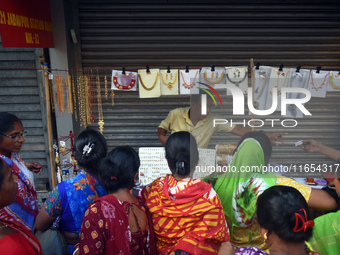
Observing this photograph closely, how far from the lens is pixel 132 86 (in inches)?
153

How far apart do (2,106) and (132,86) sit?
8.34 feet

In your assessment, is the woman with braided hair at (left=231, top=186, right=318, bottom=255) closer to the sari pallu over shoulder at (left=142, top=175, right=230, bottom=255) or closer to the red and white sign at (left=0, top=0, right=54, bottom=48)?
the sari pallu over shoulder at (left=142, top=175, right=230, bottom=255)

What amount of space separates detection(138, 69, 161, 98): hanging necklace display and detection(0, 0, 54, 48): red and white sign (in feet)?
4.67

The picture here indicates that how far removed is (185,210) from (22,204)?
1438 millimetres

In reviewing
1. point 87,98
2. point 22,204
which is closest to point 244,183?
point 22,204

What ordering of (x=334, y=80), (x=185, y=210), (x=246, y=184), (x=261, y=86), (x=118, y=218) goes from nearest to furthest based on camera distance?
(x=118, y=218) → (x=185, y=210) → (x=246, y=184) → (x=334, y=80) → (x=261, y=86)

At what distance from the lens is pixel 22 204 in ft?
A: 7.16

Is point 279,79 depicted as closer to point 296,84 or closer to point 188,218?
point 296,84

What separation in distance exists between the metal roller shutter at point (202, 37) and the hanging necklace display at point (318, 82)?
927 mm

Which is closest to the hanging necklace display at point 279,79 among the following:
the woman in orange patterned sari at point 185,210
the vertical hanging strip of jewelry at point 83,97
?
the woman in orange patterned sari at point 185,210

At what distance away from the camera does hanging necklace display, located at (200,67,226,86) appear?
3.78 meters

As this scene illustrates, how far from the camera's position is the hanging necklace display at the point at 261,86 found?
3791mm

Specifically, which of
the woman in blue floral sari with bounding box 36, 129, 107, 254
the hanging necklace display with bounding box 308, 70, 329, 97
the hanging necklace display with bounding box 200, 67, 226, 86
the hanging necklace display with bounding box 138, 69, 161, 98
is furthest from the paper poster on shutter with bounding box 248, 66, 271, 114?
the woman in blue floral sari with bounding box 36, 129, 107, 254

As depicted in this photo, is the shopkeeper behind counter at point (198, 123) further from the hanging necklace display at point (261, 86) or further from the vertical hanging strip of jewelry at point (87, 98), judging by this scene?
the vertical hanging strip of jewelry at point (87, 98)
